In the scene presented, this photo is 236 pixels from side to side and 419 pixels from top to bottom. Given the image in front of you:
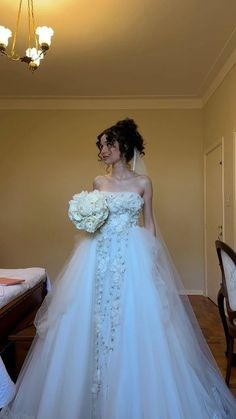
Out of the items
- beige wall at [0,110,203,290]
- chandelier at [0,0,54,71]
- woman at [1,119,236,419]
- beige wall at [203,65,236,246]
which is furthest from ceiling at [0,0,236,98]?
woman at [1,119,236,419]

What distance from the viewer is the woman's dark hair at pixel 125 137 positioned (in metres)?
2.03

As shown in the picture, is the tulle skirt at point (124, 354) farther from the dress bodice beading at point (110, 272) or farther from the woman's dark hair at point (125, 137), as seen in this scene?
the woman's dark hair at point (125, 137)

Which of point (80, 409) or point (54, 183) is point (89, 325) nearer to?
point (80, 409)

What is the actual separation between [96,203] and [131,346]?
0.69 metres

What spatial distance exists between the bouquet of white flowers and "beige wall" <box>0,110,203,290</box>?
337cm

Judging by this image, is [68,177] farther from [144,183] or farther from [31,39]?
[144,183]

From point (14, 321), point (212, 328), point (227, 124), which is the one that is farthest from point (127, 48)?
point (212, 328)

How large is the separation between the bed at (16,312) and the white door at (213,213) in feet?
7.94

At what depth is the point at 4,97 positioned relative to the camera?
505 centimetres

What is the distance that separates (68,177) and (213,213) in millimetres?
2084

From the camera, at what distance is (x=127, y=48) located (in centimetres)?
363

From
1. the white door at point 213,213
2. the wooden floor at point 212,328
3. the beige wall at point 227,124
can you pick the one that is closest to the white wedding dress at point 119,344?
the wooden floor at point 212,328

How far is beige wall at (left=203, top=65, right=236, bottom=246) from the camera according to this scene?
388 cm

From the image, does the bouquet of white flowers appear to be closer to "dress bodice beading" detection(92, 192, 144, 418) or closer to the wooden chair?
"dress bodice beading" detection(92, 192, 144, 418)
